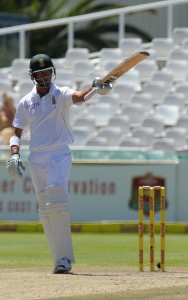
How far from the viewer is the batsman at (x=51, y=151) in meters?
9.58

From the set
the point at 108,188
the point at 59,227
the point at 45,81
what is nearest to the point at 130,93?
the point at 108,188

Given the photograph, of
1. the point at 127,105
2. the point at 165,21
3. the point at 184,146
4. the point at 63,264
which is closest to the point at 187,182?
the point at 184,146

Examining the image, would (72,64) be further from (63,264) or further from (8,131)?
(63,264)

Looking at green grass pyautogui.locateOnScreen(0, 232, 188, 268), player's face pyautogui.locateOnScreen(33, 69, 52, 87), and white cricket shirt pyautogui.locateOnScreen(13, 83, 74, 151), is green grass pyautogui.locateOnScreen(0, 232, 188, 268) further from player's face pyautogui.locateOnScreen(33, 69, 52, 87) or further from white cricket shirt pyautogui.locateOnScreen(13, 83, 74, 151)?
player's face pyautogui.locateOnScreen(33, 69, 52, 87)

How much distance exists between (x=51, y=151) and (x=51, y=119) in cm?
25

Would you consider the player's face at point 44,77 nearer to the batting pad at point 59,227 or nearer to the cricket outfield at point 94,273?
the batting pad at point 59,227

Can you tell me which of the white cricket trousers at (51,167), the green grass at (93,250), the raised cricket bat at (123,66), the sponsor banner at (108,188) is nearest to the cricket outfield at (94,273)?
the green grass at (93,250)

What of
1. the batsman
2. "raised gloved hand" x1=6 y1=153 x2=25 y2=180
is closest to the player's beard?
the batsman

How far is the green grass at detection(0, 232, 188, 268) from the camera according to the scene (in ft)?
36.7

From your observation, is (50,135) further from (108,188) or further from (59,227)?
(108,188)

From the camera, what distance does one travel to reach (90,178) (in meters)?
16.8

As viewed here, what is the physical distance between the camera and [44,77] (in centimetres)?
965

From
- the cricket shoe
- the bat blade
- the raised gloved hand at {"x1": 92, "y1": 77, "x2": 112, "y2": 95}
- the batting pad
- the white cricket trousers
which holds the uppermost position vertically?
the bat blade

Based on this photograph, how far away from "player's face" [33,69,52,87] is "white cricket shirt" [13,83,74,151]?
0.20ft
